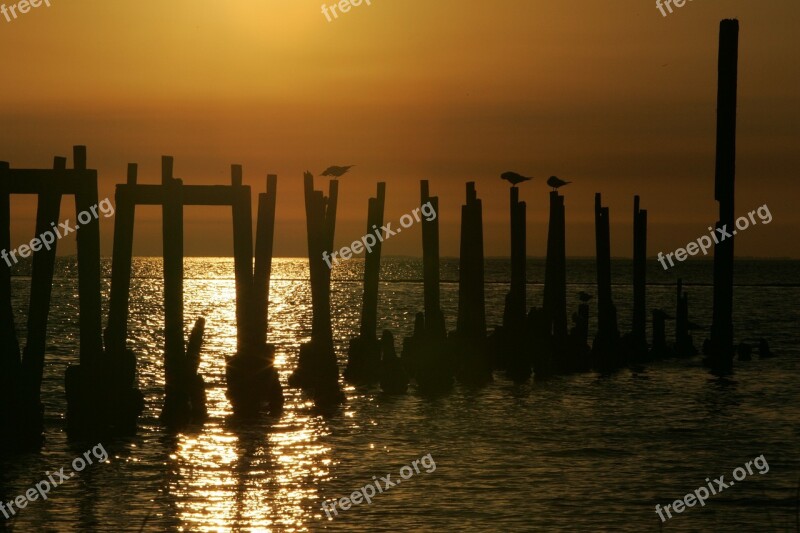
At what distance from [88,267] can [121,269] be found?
2.88ft

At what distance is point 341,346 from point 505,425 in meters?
21.3

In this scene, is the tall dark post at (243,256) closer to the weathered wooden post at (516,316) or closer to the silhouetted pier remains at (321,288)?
the silhouetted pier remains at (321,288)

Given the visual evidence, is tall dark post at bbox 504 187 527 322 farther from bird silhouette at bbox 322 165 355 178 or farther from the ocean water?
bird silhouette at bbox 322 165 355 178

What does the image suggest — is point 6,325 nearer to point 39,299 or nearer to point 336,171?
point 39,299

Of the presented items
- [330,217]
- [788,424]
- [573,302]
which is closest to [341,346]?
[330,217]

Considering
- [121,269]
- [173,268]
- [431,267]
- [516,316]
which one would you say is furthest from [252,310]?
[516,316]

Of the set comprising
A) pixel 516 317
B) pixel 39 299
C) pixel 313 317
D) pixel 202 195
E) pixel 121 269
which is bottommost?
pixel 516 317

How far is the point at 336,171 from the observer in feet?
82.3

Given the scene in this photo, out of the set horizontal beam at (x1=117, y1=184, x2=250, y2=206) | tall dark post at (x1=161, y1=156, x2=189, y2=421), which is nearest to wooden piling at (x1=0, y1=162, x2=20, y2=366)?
horizontal beam at (x1=117, y1=184, x2=250, y2=206)

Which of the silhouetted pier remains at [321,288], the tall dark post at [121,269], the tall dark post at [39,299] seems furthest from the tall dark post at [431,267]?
the tall dark post at [39,299]

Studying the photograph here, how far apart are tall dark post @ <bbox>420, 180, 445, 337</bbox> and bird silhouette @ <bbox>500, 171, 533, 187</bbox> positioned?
3176mm

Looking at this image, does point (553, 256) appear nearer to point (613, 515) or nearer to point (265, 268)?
point (265, 268)

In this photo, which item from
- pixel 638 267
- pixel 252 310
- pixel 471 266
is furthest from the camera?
pixel 638 267

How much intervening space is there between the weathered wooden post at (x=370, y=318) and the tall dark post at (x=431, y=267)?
3.12 ft
